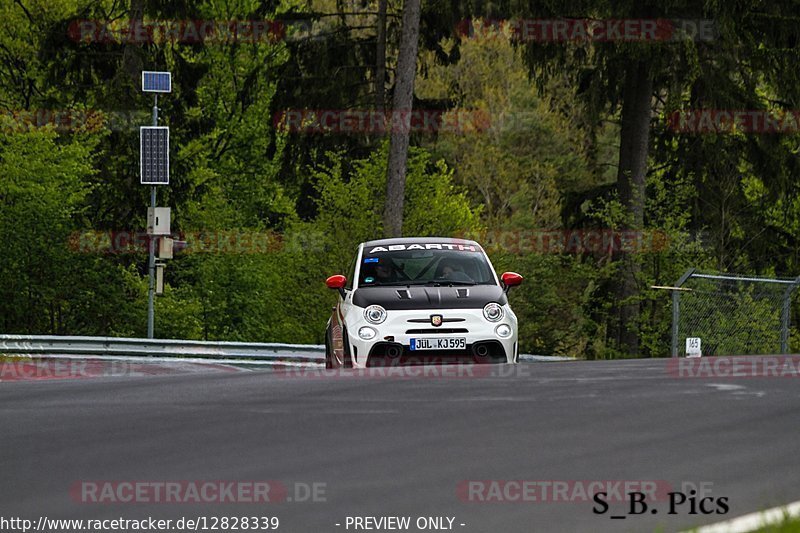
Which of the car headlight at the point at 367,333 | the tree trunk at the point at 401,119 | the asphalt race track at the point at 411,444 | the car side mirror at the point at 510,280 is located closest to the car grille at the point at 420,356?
the car headlight at the point at 367,333

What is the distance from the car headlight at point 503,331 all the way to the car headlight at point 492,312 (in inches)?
3.9

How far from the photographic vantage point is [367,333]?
14906 millimetres

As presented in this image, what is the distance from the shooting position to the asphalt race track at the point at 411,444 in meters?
6.89

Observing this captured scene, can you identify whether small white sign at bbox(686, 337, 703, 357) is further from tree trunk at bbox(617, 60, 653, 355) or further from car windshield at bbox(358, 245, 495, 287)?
tree trunk at bbox(617, 60, 653, 355)

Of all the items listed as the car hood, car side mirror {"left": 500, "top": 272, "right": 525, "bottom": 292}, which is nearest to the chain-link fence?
car side mirror {"left": 500, "top": 272, "right": 525, "bottom": 292}

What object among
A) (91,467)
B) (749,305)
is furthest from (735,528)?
(749,305)

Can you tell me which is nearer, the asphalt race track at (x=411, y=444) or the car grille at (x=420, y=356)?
the asphalt race track at (x=411, y=444)

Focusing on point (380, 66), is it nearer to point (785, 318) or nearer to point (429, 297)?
point (785, 318)

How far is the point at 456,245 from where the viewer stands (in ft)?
55.4

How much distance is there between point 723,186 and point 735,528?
24.4m

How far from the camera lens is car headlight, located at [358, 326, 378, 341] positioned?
586 inches

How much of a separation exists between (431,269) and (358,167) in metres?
20.1

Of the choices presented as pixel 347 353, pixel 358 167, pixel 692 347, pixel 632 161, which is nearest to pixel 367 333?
pixel 347 353

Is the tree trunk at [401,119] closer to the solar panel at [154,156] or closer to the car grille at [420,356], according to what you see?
the solar panel at [154,156]
